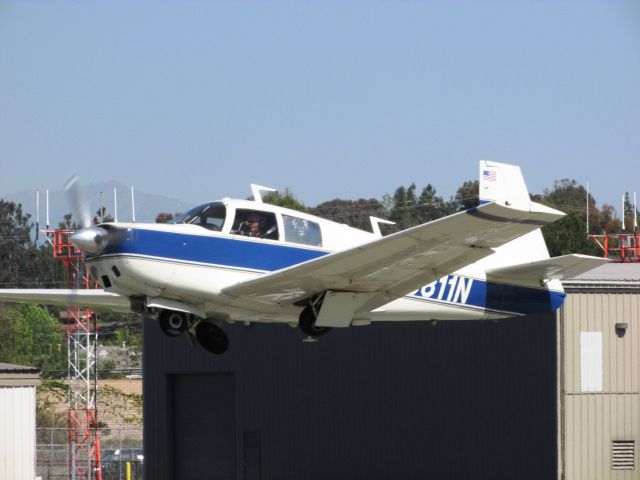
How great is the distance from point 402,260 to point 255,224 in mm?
2378

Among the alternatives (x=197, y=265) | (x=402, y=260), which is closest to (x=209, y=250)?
(x=197, y=265)

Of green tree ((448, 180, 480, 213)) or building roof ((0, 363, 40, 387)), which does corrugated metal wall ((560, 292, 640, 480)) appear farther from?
green tree ((448, 180, 480, 213))

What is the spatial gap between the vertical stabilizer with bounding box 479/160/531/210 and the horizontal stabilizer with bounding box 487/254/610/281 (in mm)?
2358

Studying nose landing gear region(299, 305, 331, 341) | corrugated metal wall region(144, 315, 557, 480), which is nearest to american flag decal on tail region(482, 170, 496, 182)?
nose landing gear region(299, 305, 331, 341)

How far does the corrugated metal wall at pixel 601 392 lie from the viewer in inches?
885

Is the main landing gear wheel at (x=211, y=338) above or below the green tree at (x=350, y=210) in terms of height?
below

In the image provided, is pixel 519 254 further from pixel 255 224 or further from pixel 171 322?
pixel 171 322

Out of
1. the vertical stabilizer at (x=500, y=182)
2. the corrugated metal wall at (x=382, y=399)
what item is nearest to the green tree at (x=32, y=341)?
the corrugated metal wall at (x=382, y=399)

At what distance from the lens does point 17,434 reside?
93.4ft

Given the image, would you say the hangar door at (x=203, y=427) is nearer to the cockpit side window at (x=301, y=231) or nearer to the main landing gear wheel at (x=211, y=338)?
the main landing gear wheel at (x=211, y=338)

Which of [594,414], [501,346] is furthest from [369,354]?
[594,414]

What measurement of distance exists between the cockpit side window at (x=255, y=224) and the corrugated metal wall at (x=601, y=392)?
27.2ft

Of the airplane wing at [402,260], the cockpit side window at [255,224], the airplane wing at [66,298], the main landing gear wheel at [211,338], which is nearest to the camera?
the airplane wing at [402,260]

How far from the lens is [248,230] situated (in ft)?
55.4
